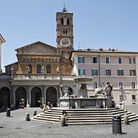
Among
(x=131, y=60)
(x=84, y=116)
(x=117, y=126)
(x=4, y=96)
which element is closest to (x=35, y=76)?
(x=4, y=96)

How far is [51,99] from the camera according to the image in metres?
44.9

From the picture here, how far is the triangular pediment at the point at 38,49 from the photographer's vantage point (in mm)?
47594

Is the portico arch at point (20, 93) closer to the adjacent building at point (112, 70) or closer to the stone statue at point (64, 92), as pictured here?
the adjacent building at point (112, 70)

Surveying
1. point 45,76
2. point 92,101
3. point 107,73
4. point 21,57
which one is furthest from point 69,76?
point 92,101

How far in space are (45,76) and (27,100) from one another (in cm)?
535

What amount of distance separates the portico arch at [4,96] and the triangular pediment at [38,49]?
25.7 feet

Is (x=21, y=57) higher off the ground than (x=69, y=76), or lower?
higher

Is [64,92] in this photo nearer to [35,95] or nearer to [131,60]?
[35,95]

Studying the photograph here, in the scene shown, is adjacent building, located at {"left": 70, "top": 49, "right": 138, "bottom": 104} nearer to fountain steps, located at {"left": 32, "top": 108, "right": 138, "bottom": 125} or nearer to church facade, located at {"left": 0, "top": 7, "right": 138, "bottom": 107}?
church facade, located at {"left": 0, "top": 7, "right": 138, "bottom": 107}

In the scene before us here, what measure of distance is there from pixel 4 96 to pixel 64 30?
101 feet

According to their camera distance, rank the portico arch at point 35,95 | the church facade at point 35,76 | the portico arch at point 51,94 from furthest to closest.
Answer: the portico arch at point 51,94
the portico arch at point 35,95
the church facade at point 35,76

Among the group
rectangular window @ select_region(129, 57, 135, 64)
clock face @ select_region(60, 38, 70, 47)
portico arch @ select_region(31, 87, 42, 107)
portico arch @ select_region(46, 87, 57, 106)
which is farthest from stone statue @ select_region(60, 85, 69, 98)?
clock face @ select_region(60, 38, 70, 47)

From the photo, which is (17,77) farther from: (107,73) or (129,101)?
(129,101)

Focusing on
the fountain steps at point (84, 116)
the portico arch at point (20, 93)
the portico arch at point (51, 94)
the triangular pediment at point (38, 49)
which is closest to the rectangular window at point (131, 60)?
the triangular pediment at point (38, 49)
